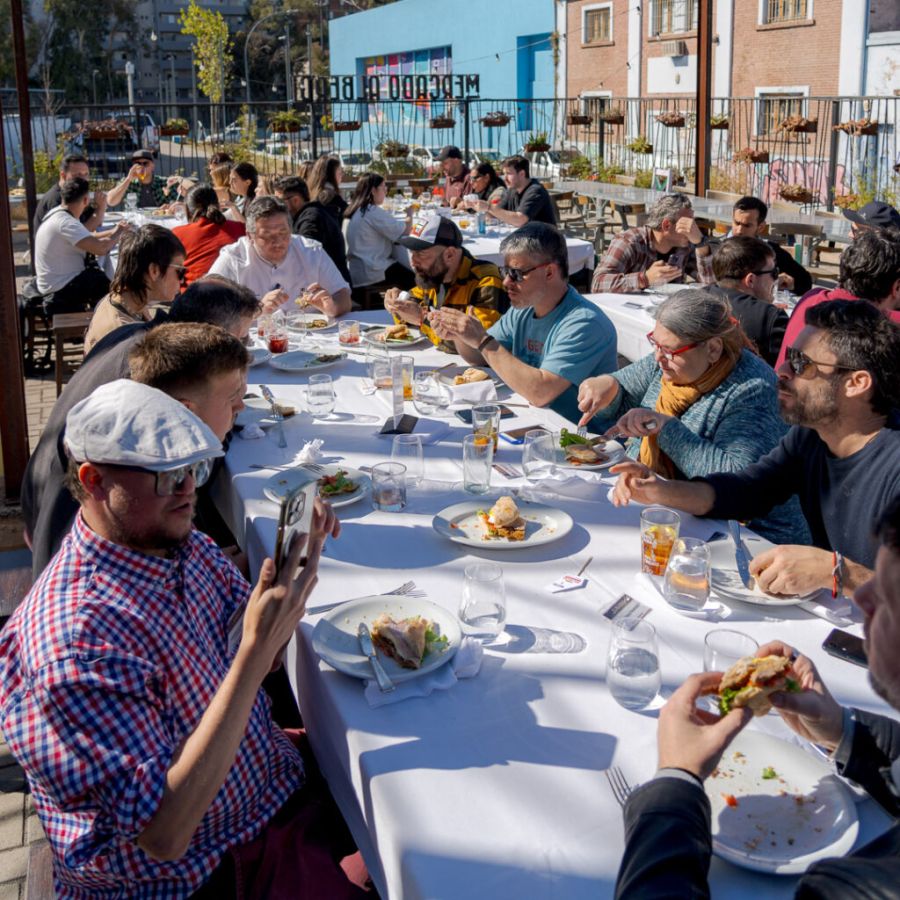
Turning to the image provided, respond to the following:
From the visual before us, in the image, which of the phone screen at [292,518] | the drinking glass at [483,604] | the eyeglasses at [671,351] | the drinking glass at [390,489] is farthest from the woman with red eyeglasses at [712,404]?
the phone screen at [292,518]

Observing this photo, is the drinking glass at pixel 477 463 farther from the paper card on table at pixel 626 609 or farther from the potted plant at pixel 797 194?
the potted plant at pixel 797 194

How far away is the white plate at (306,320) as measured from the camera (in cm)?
516

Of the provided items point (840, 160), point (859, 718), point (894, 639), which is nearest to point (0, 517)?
point (859, 718)

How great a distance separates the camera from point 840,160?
17.2m

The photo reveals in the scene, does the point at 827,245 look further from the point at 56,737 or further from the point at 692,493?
the point at 56,737

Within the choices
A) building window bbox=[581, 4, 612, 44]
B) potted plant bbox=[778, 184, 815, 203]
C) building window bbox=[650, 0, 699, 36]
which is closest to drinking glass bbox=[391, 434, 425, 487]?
potted plant bbox=[778, 184, 815, 203]

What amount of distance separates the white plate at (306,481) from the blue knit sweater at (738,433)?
99 cm

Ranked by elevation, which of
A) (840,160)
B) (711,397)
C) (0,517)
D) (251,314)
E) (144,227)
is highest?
(840,160)

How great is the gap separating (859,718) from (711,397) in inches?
64.6

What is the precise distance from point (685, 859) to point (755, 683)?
37 cm

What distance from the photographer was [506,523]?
2537mm

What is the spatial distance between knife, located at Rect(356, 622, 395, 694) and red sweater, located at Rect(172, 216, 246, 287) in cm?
521

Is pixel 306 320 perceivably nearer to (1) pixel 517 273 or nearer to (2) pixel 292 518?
(1) pixel 517 273

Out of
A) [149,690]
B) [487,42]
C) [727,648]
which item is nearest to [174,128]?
[149,690]
